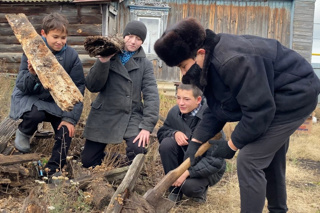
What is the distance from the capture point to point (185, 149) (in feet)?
12.9

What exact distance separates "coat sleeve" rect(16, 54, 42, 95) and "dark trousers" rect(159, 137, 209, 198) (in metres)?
1.43

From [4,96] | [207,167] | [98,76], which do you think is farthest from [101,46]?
[4,96]

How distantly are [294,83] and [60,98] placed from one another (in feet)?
6.19

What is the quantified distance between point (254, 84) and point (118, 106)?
73.9 inches

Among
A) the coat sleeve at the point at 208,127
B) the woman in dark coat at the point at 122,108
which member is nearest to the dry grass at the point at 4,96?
the woman in dark coat at the point at 122,108

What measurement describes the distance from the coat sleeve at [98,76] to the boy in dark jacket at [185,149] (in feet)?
2.62

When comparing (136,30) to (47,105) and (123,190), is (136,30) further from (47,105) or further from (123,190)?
(123,190)

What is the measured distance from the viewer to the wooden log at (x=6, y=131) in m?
4.11

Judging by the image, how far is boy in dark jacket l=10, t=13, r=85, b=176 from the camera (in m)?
3.79

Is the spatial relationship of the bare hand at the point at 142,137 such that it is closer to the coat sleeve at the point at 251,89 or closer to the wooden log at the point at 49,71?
the wooden log at the point at 49,71

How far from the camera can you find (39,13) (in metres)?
10.5

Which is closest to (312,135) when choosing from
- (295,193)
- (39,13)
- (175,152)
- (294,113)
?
(295,193)

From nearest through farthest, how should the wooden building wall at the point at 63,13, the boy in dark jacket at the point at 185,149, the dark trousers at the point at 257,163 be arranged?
the dark trousers at the point at 257,163 → the boy in dark jacket at the point at 185,149 → the wooden building wall at the point at 63,13

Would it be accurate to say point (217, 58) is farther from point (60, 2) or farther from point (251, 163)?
point (60, 2)
